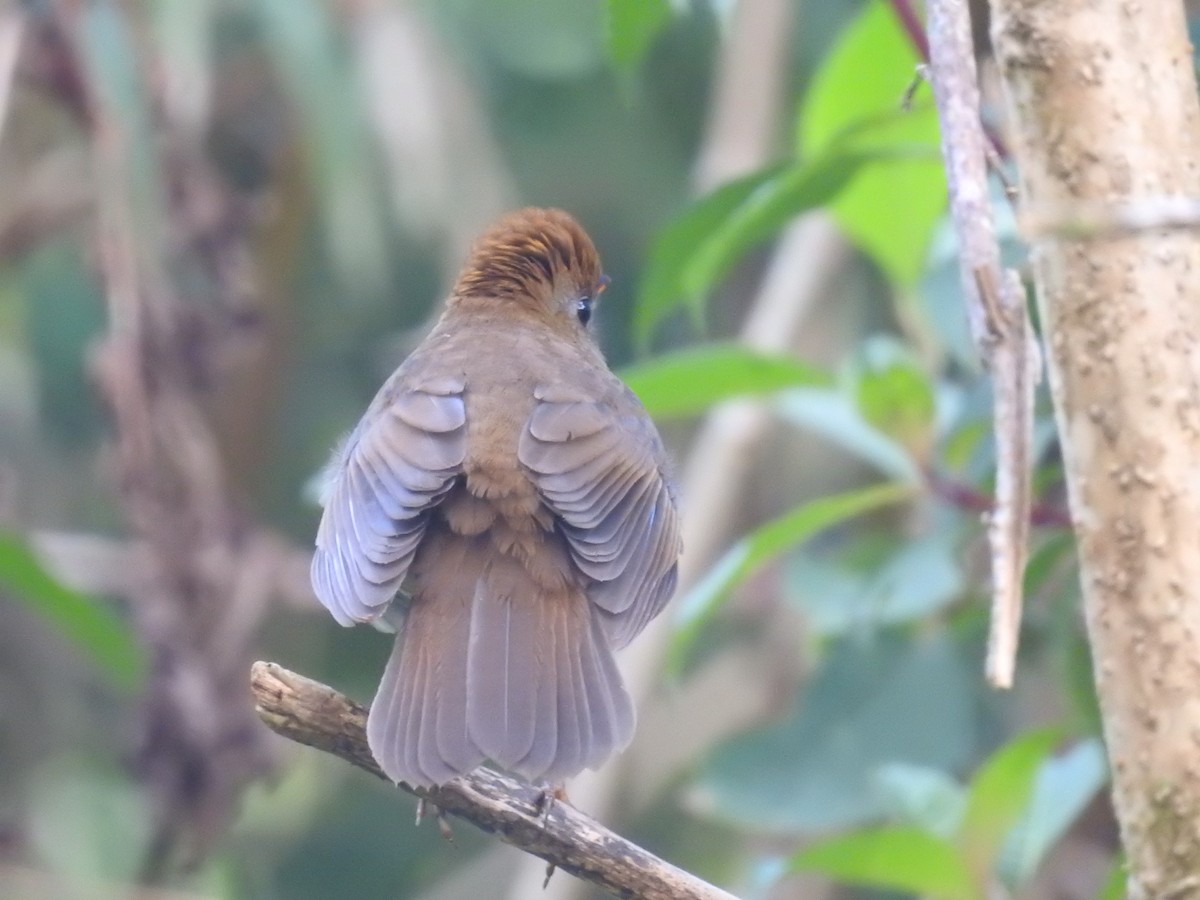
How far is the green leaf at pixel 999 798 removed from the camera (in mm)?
3096

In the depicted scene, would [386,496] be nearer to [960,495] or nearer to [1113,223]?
[960,495]

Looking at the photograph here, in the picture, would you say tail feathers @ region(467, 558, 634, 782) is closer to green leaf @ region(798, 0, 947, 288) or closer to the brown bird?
the brown bird

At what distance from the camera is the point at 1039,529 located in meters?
3.35

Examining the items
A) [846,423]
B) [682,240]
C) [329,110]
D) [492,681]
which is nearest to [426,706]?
[492,681]

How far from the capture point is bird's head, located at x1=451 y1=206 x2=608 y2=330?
3.89 meters

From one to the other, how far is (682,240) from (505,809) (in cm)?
119

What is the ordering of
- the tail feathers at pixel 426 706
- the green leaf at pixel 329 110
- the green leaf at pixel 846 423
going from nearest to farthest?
the tail feathers at pixel 426 706
the green leaf at pixel 846 423
the green leaf at pixel 329 110

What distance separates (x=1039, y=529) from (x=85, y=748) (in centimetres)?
407

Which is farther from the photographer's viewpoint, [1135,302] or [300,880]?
[300,880]

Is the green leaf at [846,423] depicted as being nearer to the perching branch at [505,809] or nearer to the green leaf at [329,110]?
the perching branch at [505,809]

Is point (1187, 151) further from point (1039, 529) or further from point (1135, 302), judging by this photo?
point (1039, 529)

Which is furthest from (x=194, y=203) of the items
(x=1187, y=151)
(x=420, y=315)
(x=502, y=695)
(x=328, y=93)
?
(x=1187, y=151)

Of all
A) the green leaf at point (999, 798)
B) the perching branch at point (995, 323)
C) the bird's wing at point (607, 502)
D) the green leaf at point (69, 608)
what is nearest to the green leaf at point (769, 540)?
the bird's wing at point (607, 502)

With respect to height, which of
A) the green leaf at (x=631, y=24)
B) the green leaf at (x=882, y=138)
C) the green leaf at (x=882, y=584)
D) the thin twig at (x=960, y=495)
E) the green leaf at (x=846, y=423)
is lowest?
the green leaf at (x=882, y=584)
